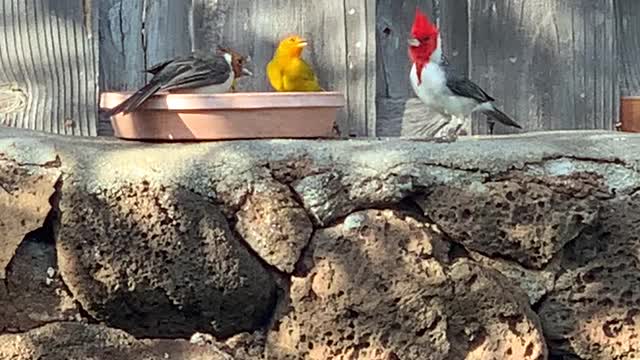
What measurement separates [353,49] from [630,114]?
0.82 m

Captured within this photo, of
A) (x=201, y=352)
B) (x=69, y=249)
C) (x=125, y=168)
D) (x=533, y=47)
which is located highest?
(x=533, y=47)

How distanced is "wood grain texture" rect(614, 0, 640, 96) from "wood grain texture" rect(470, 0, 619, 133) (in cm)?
6

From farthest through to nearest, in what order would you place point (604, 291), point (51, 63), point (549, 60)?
1. point (549, 60)
2. point (51, 63)
3. point (604, 291)

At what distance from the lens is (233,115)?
10.2 ft

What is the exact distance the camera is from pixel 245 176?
9.57ft

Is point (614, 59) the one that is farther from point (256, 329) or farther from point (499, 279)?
point (256, 329)

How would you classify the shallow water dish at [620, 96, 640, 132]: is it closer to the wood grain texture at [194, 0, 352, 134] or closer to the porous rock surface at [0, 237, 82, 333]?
the wood grain texture at [194, 0, 352, 134]

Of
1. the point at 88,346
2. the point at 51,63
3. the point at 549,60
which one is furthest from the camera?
the point at 549,60

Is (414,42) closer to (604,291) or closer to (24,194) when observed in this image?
(604,291)

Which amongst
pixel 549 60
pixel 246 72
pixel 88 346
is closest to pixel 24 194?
pixel 88 346

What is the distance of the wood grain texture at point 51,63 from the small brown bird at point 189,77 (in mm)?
356

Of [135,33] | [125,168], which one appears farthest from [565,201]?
[135,33]

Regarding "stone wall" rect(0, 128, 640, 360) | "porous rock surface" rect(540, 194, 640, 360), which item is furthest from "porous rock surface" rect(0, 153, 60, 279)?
"porous rock surface" rect(540, 194, 640, 360)

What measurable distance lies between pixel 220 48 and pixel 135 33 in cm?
30
